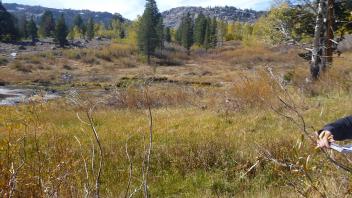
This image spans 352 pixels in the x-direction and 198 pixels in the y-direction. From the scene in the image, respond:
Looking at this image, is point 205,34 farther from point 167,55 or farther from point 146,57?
point 146,57

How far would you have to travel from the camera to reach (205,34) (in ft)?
266

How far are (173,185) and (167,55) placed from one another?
204 feet

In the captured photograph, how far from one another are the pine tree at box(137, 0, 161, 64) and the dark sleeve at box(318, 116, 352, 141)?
5631 cm

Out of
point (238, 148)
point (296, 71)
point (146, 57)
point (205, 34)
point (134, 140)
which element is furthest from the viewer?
point (205, 34)

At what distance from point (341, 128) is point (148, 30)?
56409mm

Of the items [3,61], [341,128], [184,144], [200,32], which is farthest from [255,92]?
[200,32]

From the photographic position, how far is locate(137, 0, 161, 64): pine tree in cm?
5803

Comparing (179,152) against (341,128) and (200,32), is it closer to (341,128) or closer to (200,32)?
(341,128)

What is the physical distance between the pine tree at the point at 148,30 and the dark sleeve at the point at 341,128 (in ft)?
185

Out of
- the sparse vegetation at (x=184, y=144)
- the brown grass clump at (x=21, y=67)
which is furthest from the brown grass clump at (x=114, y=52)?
the sparse vegetation at (x=184, y=144)

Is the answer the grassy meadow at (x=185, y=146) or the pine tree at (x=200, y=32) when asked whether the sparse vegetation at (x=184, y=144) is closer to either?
the grassy meadow at (x=185, y=146)

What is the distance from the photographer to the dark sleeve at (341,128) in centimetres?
226

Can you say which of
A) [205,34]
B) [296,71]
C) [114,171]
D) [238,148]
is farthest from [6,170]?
[205,34]

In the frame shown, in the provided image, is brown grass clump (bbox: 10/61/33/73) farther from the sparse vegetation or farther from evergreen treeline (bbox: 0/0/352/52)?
the sparse vegetation
